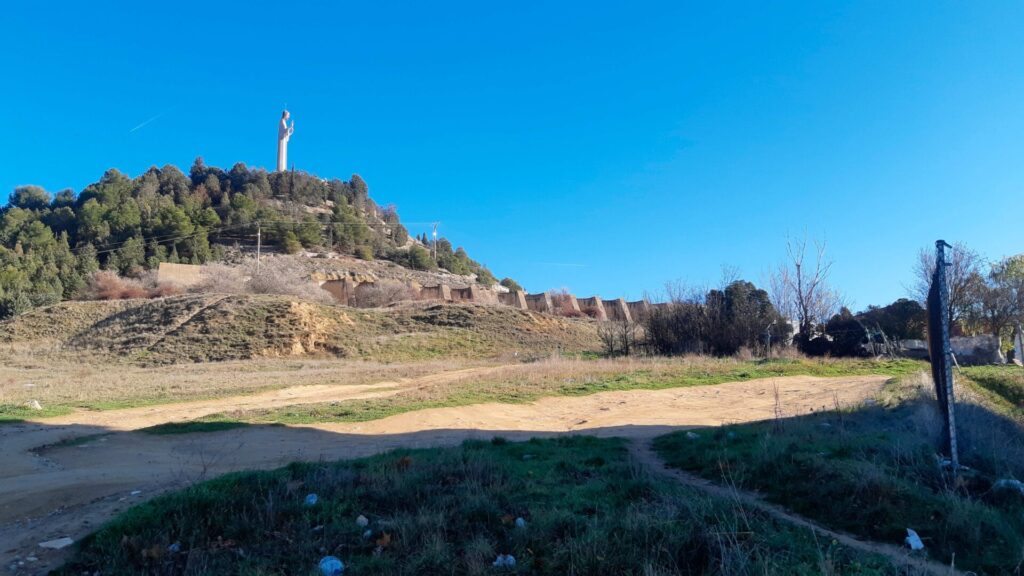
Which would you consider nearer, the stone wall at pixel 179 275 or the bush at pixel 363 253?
the stone wall at pixel 179 275

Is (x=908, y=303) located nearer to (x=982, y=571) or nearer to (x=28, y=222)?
(x=982, y=571)

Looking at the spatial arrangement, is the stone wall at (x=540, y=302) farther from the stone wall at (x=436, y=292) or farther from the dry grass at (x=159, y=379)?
the dry grass at (x=159, y=379)

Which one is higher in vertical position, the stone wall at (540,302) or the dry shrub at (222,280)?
the dry shrub at (222,280)

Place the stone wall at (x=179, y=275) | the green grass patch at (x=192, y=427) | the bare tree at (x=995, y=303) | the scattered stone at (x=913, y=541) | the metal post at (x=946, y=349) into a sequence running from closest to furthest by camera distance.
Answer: the scattered stone at (x=913, y=541) < the metal post at (x=946, y=349) < the green grass patch at (x=192, y=427) < the bare tree at (x=995, y=303) < the stone wall at (x=179, y=275)

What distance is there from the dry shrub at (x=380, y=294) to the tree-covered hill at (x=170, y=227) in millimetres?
20580

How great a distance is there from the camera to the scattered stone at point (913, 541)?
16.9 ft

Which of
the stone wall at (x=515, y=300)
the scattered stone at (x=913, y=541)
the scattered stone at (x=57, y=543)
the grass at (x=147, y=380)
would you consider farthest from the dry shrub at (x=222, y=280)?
the scattered stone at (x=913, y=541)

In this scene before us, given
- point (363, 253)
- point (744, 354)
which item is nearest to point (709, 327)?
point (744, 354)

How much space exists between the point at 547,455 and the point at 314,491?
3.73m

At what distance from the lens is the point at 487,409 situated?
14.7 m

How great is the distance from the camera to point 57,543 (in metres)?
5.02

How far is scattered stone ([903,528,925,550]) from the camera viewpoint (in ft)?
16.9

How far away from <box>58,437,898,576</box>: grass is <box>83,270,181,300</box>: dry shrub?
53.0 metres

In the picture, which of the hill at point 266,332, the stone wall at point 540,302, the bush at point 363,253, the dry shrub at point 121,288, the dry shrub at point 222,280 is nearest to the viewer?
the hill at point 266,332
